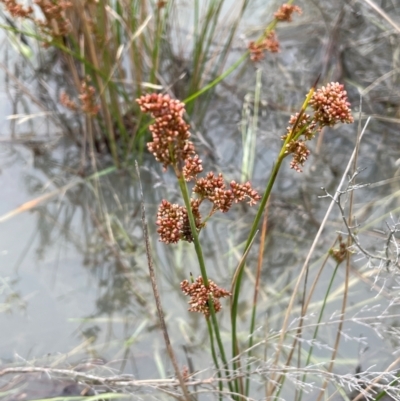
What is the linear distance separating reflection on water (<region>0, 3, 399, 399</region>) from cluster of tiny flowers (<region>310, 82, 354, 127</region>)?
0.58 metres

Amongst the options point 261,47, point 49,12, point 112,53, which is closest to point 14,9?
point 49,12

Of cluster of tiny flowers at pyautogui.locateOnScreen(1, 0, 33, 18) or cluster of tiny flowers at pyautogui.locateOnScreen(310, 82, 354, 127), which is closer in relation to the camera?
cluster of tiny flowers at pyautogui.locateOnScreen(310, 82, 354, 127)

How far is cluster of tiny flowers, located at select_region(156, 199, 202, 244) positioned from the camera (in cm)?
49

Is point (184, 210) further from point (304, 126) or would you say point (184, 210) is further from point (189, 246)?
point (189, 246)

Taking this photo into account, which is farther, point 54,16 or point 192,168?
point 54,16

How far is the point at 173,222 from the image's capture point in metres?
0.49

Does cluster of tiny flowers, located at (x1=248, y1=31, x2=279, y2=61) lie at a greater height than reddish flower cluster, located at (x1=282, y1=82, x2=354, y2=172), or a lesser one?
greater

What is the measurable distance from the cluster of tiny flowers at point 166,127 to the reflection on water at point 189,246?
0.58 metres

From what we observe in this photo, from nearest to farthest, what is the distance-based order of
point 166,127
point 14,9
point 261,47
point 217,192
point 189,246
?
point 166,127 → point 217,192 → point 14,9 → point 261,47 → point 189,246

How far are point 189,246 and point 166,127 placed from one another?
38.7 inches

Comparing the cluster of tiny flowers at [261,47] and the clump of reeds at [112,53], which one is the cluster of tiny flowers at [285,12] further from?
the clump of reeds at [112,53]

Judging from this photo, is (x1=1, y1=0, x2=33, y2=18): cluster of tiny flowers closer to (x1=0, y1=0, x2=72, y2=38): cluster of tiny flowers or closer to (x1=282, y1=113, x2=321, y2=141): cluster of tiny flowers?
(x1=0, y1=0, x2=72, y2=38): cluster of tiny flowers

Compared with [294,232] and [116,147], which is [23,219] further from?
[294,232]

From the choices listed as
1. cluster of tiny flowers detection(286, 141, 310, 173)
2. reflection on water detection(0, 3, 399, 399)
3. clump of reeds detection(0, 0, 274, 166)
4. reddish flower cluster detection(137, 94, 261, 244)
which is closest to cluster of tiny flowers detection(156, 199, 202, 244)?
reddish flower cluster detection(137, 94, 261, 244)
